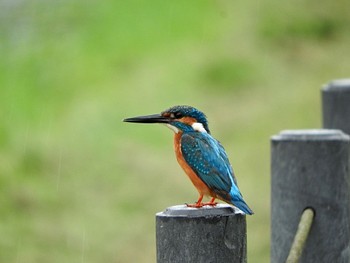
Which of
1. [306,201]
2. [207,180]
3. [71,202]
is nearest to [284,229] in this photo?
[306,201]

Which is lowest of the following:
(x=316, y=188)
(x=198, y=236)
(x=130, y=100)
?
(x=198, y=236)

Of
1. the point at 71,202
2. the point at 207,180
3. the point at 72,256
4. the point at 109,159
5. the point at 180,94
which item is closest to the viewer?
the point at 207,180

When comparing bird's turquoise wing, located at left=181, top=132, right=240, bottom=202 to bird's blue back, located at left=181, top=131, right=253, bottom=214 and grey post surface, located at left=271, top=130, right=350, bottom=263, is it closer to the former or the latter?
bird's blue back, located at left=181, top=131, right=253, bottom=214

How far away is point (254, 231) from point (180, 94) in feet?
8.04

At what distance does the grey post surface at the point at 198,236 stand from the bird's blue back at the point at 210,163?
1.44ft

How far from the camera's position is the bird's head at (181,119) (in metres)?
4.01

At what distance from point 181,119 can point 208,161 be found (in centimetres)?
19

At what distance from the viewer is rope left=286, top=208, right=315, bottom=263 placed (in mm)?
4047

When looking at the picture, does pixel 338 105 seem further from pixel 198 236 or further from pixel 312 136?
pixel 198 236

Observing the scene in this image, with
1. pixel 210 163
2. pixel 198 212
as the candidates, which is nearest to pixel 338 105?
pixel 210 163

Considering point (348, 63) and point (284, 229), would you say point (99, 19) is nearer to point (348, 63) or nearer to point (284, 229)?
Answer: point (348, 63)

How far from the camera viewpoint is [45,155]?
9828mm

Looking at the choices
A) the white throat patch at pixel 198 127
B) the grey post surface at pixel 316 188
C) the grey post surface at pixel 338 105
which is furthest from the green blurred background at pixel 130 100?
the white throat patch at pixel 198 127

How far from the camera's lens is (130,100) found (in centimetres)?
1069
